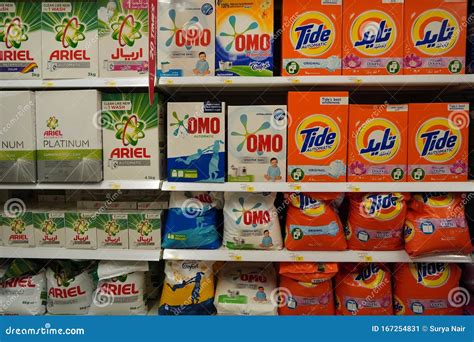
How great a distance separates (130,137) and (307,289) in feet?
3.87

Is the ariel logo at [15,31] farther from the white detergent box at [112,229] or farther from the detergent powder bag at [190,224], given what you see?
the detergent powder bag at [190,224]

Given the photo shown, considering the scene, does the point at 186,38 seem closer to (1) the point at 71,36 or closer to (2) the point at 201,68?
(2) the point at 201,68

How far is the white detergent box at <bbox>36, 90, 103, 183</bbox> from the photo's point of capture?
1.70 meters

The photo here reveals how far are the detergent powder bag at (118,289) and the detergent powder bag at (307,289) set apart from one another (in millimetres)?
745

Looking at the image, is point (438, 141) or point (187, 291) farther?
point (187, 291)

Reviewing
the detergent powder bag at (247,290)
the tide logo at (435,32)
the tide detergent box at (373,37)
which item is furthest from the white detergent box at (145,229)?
the tide logo at (435,32)

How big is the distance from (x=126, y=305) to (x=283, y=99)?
1.45 meters

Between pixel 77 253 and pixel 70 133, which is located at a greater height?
pixel 70 133

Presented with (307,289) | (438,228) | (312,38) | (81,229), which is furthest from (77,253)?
(438,228)

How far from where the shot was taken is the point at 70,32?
1.70 meters

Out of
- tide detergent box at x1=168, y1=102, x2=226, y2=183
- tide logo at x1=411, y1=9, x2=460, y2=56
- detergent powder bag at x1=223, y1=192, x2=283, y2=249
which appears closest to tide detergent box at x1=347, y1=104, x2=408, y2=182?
tide logo at x1=411, y1=9, x2=460, y2=56

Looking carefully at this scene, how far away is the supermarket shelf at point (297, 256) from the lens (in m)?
1.70

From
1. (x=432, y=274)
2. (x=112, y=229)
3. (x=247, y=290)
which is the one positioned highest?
(x=112, y=229)

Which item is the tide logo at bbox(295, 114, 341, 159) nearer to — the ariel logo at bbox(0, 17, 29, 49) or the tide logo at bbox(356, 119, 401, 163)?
the tide logo at bbox(356, 119, 401, 163)
